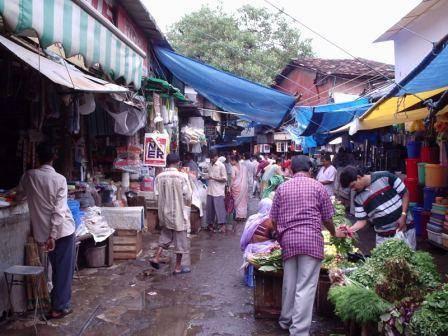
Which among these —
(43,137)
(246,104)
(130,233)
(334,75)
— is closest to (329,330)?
(130,233)

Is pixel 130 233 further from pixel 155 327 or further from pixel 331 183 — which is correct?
pixel 331 183

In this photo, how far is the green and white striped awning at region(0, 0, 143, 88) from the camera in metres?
2.79

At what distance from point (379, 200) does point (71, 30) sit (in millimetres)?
4152

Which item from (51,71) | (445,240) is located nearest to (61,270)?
(51,71)

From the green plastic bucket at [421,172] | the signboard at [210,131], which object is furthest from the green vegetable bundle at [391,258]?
the signboard at [210,131]

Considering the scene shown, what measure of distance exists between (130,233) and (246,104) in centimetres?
496

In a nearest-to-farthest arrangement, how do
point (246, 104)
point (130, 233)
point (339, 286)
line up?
point (339, 286), point (130, 233), point (246, 104)

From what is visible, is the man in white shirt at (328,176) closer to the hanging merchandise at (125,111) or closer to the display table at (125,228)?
the hanging merchandise at (125,111)

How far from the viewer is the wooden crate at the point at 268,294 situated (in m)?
5.41

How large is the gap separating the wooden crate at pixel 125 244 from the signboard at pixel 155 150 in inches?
75.6

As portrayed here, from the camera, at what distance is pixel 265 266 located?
5.37m

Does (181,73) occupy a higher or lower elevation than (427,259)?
higher

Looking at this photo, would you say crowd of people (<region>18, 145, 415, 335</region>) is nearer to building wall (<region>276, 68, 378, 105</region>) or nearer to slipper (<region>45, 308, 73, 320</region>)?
slipper (<region>45, 308, 73, 320</region>)

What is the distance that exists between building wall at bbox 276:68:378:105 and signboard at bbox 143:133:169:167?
15621 millimetres
